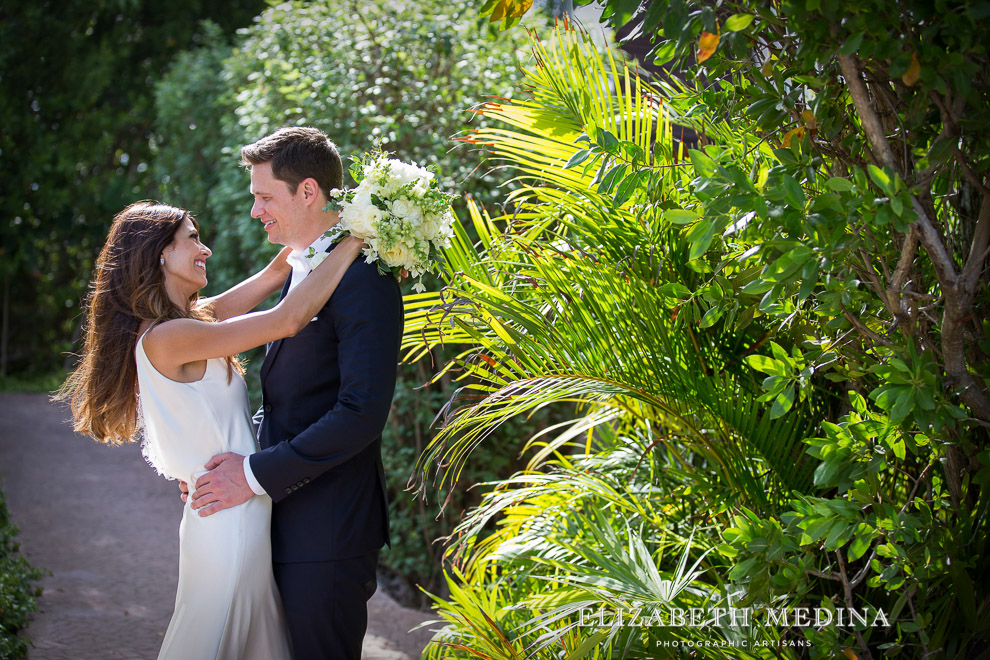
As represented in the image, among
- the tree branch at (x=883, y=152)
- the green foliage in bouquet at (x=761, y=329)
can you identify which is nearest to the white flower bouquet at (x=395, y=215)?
the green foliage in bouquet at (x=761, y=329)

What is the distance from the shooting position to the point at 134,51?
43.2ft

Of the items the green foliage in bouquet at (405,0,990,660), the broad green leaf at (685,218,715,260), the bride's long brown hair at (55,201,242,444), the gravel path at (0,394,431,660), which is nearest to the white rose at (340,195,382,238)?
the green foliage in bouquet at (405,0,990,660)

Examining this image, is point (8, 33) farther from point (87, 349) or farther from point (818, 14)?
point (818, 14)

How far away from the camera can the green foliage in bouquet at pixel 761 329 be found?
184 cm

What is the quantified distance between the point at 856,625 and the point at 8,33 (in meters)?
12.8

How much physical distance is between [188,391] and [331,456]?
487 mm

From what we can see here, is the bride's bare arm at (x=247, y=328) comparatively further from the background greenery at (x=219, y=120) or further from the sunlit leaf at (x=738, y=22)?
the sunlit leaf at (x=738, y=22)

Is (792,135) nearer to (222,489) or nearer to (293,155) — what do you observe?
(293,155)

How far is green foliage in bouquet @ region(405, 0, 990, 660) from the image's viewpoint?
6.05ft

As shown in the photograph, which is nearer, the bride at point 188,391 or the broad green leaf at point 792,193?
the broad green leaf at point 792,193

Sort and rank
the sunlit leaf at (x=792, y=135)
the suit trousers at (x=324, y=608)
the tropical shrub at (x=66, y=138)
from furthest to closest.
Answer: the tropical shrub at (x=66, y=138)
the suit trousers at (x=324, y=608)
the sunlit leaf at (x=792, y=135)

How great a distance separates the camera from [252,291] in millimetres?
3000

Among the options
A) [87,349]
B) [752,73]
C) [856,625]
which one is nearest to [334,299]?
[87,349]

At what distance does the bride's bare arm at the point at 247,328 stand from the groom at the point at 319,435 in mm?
52
